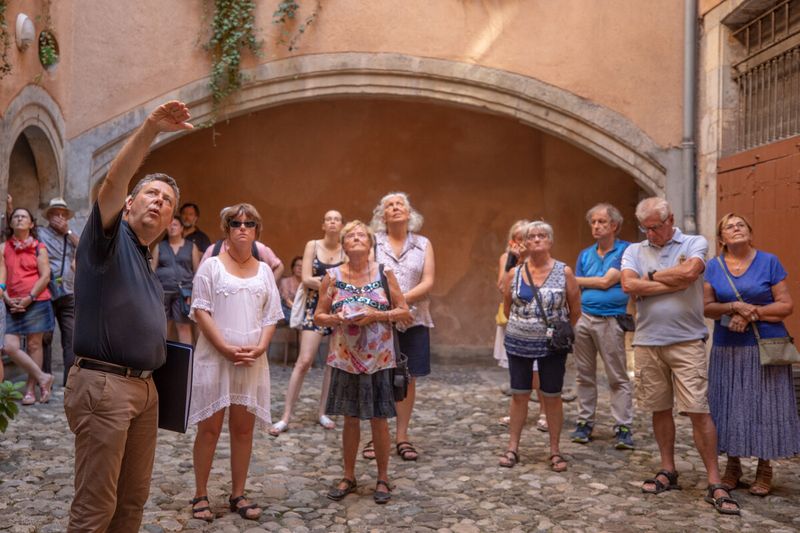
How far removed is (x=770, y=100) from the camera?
6.97 meters

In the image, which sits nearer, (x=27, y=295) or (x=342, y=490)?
(x=342, y=490)

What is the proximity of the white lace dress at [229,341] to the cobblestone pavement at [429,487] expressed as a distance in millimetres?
588

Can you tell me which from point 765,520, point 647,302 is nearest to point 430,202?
point 647,302

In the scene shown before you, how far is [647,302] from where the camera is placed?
181 inches

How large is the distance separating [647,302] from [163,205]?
2887 mm

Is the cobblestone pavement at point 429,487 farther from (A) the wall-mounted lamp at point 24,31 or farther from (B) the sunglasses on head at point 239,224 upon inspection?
(A) the wall-mounted lamp at point 24,31

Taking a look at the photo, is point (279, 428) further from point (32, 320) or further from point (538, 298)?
point (32, 320)

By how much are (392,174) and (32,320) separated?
17.5ft

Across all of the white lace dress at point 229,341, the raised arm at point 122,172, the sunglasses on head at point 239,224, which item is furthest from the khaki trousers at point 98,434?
the sunglasses on head at point 239,224

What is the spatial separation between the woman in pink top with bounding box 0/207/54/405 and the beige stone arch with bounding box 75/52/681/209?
5.55 feet

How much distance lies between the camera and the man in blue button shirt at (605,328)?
5656 millimetres

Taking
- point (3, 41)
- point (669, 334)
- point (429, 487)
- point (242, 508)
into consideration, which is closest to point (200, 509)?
point (242, 508)

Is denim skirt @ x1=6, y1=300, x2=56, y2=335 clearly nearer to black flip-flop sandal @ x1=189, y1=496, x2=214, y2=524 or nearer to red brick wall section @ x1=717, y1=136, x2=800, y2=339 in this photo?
black flip-flop sandal @ x1=189, y1=496, x2=214, y2=524

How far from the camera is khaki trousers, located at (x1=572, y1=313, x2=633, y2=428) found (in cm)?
570
